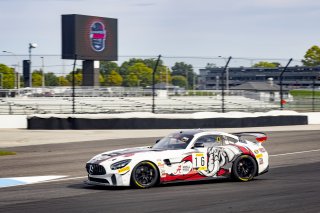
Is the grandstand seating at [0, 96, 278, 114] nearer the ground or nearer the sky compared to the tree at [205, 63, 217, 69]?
nearer the ground

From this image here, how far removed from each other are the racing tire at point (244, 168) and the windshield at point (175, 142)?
1106mm

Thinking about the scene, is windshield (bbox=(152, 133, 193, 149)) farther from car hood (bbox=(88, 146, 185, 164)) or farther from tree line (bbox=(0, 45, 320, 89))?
tree line (bbox=(0, 45, 320, 89))

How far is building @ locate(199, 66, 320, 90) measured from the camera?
1391 inches

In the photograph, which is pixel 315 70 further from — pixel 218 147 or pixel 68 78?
pixel 218 147

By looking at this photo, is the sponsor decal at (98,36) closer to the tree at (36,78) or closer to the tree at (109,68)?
the tree at (109,68)

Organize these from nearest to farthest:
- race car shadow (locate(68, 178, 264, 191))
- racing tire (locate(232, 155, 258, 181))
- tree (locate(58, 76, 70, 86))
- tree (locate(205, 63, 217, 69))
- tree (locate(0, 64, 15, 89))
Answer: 1. race car shadow (locate(68, 178, 264, 191))
2. racing tire (locate(232, 155, 258, 181))
3. tree (locate(0, 64, 15, 89))
4. tree (locate(58, 76, 70, 86))
5. tree (locate(205, 63, 217, 69))

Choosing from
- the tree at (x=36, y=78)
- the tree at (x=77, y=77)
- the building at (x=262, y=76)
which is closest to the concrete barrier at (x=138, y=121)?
the tree at (x=77, y=77)

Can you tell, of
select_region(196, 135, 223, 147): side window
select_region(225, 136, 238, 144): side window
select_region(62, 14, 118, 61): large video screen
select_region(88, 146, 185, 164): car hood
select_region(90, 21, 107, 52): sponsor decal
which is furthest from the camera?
select_region(90, 21, 107, 52): sponsor decal

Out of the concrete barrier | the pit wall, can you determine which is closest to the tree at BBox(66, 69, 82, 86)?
the pit wall

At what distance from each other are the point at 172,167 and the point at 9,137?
14062 millimetres

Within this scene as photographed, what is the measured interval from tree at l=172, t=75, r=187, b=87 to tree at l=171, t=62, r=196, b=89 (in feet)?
0.68

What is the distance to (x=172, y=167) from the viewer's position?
1285 cm

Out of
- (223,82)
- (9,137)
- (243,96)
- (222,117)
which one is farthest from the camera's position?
(243,96)

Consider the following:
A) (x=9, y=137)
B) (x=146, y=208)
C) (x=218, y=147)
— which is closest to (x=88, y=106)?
(x=9, y=137)
